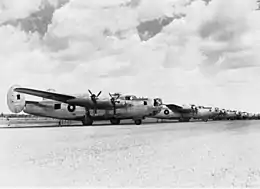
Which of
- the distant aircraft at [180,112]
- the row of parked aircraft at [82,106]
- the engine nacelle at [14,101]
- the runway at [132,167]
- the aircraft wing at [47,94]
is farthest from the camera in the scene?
the distant aircraft at [180,112]

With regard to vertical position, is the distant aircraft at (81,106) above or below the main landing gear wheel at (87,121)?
above

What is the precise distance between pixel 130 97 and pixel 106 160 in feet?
80.1

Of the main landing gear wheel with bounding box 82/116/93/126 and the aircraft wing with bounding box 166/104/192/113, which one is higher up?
the aircraft wing with bounding box 166/104/192/113

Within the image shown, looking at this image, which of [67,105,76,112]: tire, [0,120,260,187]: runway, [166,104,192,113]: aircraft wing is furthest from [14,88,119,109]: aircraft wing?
[166,104,192,113]: aircraft wing

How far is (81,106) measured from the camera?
3203cm

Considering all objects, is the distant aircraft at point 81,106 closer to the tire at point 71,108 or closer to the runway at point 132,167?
the tire at point 71,108

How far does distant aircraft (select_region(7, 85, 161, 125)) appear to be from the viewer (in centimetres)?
3042

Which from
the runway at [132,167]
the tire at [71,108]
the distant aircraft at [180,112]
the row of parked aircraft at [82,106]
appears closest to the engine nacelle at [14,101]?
the row of parked aircraft at [82,106]

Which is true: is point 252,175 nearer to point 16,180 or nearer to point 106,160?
point 106,160

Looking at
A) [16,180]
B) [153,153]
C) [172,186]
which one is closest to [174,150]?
[153,153]

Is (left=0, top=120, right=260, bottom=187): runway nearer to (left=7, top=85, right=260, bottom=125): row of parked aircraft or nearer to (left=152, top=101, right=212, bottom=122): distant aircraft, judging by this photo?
(left=7, top=85, right=260, bottom=125): row of parked aircraft

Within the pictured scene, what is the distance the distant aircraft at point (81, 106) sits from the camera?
1198 inches

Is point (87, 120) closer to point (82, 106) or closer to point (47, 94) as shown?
point (82, 106)

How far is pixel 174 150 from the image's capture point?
1202 centimetres
